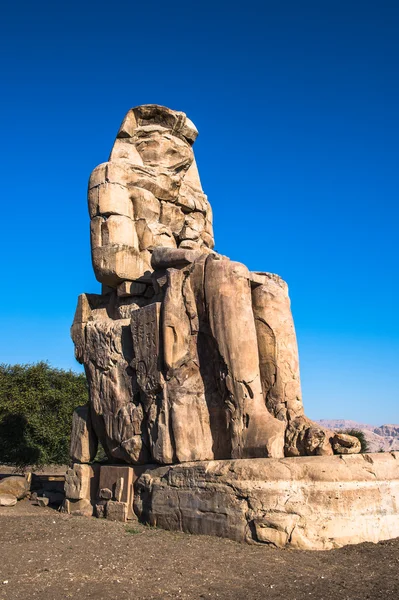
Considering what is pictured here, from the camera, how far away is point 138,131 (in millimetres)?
9273

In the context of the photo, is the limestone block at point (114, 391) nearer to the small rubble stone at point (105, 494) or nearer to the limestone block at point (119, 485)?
the limestone block at point (119, 485)

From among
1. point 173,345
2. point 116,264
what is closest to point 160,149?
point 116,264

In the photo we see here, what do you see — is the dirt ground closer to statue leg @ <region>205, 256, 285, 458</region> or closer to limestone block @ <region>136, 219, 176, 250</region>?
statue leg @ <region>205, 256, 285, 458</region>

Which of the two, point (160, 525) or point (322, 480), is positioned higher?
point (322, 480)

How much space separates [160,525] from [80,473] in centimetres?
185

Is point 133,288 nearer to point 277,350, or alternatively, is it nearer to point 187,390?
point 187,390

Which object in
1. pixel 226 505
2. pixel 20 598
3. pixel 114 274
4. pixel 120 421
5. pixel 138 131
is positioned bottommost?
pixel 20 598

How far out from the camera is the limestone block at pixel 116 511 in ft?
22.3

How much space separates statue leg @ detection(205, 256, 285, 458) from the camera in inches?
231

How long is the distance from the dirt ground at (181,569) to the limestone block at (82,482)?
1580mm

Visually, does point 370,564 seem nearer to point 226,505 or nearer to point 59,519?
point 226,505

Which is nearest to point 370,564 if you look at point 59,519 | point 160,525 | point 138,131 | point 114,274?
point 160,525

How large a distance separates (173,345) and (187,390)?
0.53 m

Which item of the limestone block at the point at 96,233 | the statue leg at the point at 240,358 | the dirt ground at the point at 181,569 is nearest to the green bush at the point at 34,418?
the limestone block at the point at 96,233
